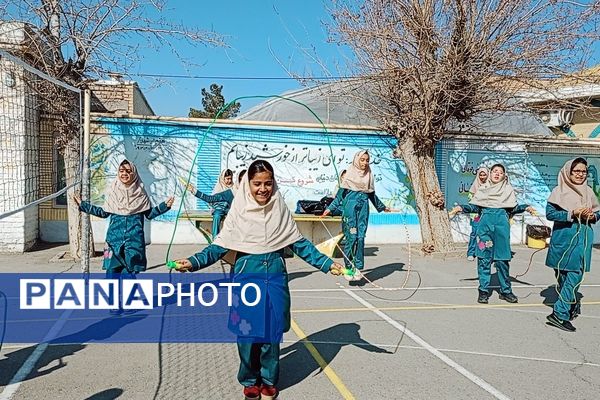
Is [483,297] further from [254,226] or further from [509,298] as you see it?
[254,226]

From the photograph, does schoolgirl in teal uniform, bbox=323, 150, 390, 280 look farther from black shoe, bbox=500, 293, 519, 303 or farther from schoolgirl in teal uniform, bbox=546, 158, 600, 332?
schoolgirl in teal uniform, bbox=546, 158, 600, 332

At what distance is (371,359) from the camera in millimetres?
5047

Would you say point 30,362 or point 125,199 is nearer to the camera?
point 30,362

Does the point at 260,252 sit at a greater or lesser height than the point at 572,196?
lesser

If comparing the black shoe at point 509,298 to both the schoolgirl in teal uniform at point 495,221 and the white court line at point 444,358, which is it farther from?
the white court line at point 444,358

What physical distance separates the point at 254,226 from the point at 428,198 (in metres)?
8.66

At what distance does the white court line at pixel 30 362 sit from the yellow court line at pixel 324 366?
2.60 meters

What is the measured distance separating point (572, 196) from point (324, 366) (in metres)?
3.66

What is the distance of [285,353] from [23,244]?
27.5 ft

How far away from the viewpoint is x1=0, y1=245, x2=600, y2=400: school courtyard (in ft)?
14.0

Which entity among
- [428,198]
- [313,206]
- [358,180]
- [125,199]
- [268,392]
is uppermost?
[358,180]

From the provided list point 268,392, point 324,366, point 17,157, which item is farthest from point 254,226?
point 17,157

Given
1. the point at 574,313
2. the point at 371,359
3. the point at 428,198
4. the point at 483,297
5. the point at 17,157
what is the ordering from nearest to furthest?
1. the point at 371,359
2. the point at 574,313
3. the point at 483,297
4. the point at 17,157
5. the point at 428,198

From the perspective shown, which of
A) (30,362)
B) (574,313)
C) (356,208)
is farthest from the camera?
(356,208)
